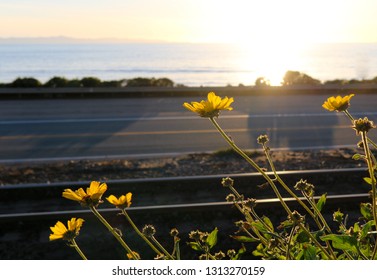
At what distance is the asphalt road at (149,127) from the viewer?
13.0 m

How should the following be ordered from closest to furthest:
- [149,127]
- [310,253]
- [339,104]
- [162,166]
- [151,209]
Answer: [339,104], [310,253], [151,209], [162,166], [149,127]

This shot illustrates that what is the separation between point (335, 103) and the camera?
233 centimetres

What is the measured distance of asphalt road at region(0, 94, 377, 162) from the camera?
1297 cm

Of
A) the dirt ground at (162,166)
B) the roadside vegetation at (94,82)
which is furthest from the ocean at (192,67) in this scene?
the dirt ground at (162,166)

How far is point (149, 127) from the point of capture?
614 inches

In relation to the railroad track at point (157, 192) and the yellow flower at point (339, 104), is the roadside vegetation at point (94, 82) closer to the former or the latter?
the railroad track at point (157, 192)

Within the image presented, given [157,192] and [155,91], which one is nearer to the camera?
[157,192]

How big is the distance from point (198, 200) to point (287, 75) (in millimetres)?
23362

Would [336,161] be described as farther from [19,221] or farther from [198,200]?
[19,221]

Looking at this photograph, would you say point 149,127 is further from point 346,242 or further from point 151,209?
point 346,242

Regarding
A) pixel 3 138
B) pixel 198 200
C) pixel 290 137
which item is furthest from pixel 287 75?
pixel 198 200

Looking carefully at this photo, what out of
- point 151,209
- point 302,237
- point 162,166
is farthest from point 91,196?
point 162,166
